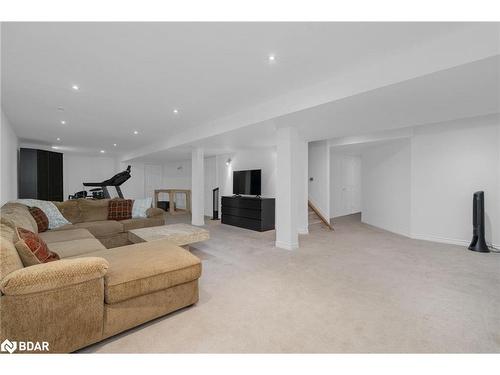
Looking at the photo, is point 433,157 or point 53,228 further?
point 433,157

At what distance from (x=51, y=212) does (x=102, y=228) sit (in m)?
0.86

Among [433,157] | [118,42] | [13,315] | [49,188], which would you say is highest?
[118,42]

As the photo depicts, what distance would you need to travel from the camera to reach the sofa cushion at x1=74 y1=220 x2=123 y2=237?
369cm

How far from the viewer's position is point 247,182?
634 cm

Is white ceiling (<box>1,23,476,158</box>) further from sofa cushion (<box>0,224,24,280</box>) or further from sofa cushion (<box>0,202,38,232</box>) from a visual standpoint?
sofa cushion (<box>0,224,24,280</box>)

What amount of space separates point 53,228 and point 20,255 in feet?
8.56

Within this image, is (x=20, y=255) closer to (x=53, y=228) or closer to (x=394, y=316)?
(x=53, y=228)

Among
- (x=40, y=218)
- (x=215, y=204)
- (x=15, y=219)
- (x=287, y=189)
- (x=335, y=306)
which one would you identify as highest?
(x=287, y=189)

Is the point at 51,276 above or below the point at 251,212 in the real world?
above

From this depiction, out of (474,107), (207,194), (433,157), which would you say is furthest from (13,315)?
(207,194)

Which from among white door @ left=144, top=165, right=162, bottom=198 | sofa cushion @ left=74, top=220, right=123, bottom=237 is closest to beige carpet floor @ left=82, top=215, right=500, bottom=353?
sofa cushion @ left=74, top=220, right=123, bottom=237

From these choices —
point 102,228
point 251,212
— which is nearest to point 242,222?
point 251,212

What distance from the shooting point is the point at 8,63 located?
2.37 metres

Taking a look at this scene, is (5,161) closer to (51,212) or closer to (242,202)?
(51,212)
